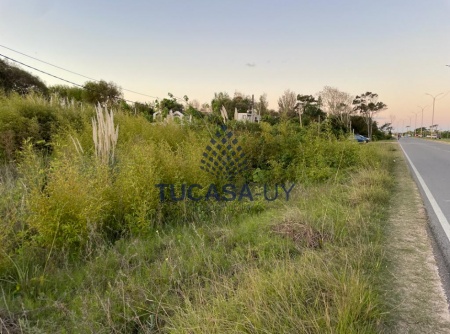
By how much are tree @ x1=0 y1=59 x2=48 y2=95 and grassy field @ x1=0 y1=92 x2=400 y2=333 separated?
23.7 m

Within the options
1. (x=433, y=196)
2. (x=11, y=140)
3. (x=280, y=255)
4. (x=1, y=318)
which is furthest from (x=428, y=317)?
(x=11, y=140)

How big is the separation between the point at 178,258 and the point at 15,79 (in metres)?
29.0

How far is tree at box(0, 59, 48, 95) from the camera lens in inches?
905

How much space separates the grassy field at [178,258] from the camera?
7.05 ft

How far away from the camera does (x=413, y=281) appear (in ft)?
9.06

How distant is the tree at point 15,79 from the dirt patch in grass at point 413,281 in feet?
86.7

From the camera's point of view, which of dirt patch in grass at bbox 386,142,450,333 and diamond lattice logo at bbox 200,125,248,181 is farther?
diamond lattice logo at bbox 200,125,248,181

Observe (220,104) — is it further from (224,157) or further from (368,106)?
(368,106)

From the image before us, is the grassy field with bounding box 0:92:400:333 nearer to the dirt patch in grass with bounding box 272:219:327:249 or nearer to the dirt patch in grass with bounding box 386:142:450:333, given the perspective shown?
the dirt patch in grass with bounding box 272:219:327:249

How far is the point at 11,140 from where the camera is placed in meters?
7.97

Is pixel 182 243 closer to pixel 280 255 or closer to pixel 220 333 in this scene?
pixel 280 255

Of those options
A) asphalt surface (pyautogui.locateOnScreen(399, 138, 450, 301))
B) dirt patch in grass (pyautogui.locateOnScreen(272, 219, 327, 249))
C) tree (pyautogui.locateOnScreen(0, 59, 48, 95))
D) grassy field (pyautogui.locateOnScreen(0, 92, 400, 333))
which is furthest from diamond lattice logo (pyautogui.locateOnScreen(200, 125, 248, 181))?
tree (pyautogui.locateOnScreen(0, 59, 48, 95))

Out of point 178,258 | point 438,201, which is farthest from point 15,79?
point 438,201

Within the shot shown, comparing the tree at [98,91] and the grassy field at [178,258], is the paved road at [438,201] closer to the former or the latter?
the grassy field at [178,258]
